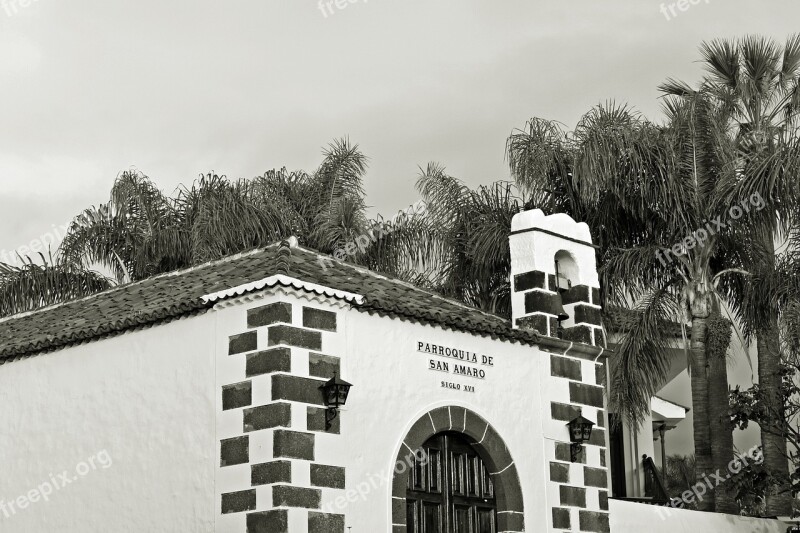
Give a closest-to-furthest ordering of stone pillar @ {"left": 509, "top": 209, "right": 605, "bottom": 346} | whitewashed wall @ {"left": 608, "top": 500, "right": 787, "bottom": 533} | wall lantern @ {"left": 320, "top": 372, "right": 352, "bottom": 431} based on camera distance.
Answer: wall lantern @ {"left": 320, "top": 372, "right": 352, "bottom": 431}, stone pillar @ {"left": 509, "top": 209, "right": 605, "bottom": 346}, whitewashed wall @ {"left": 608, "top": 500, "right": 787, "bottom": 533}

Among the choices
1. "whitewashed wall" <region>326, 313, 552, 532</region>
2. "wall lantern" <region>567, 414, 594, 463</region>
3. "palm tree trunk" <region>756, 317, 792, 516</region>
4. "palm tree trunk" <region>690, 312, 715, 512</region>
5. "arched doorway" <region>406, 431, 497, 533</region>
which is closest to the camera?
"whitewashed wall" <region>326, 313, 552, 532</region>

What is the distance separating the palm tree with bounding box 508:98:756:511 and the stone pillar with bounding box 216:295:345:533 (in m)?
7.41

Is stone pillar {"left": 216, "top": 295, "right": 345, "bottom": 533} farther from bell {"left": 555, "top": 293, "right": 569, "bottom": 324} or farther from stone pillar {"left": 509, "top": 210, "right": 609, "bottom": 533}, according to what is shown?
bell {"left": 555, "top": 293, "right": 569, "bottom": 324}

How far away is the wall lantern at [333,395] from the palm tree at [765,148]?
8.51 metres

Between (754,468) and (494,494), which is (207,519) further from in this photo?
(754,468)

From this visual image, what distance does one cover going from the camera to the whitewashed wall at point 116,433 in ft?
39.9

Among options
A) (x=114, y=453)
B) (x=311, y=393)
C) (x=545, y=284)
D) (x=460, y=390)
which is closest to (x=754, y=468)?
(x=545, y=284)

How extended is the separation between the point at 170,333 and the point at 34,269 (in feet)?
33.4

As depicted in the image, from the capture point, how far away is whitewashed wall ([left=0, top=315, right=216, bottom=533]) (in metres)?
12.2

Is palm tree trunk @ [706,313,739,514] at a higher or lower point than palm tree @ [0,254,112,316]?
lower

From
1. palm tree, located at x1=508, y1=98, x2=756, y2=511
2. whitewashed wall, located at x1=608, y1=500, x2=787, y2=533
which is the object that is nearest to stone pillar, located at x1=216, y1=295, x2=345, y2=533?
whitewashed wall, located at x1=608, y1=500, x2=787, y2=533

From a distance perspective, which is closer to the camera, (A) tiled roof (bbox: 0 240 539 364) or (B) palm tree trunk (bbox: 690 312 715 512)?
(A) tiled roof (bbox: 0 240 539 364)

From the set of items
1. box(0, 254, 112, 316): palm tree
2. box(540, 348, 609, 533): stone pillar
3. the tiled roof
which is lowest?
box(540, 348, 609, 533): stone pillar

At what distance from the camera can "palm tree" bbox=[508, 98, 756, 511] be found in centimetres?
1830
